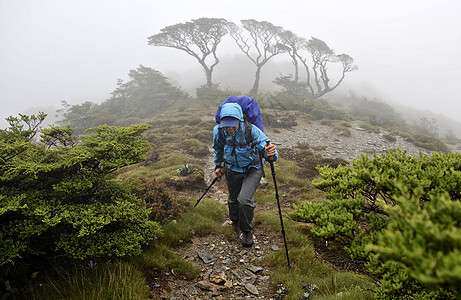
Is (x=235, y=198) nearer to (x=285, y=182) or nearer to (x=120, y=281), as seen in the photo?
(x=120, y=281)

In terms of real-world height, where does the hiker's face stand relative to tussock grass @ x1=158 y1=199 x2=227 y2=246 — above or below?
above

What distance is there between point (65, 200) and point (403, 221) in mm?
4558

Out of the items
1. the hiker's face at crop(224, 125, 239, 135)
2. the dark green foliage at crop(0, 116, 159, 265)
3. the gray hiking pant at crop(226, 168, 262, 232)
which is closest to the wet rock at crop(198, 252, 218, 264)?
the gray hiking pant at crop(226, 168, 262, 232)

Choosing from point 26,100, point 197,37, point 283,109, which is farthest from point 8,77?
point 283,109

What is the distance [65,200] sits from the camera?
3.67 meters

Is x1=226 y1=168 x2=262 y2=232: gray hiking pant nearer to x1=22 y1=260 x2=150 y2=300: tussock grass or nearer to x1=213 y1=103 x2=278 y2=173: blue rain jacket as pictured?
x1=213 y1=103 x2=278 y2=173: blue rain jacket

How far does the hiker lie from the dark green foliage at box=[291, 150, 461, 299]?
1.85m

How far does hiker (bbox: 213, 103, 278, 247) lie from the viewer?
187 inches

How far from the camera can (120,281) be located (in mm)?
3266

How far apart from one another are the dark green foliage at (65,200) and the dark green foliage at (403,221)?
2.98m

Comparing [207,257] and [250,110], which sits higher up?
[250,110]

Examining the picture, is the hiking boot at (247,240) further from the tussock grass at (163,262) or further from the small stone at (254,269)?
the tussock grass at (163,262)

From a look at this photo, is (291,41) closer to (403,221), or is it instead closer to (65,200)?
(65,200)

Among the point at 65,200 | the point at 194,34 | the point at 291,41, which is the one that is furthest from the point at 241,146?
the point at 291,41
